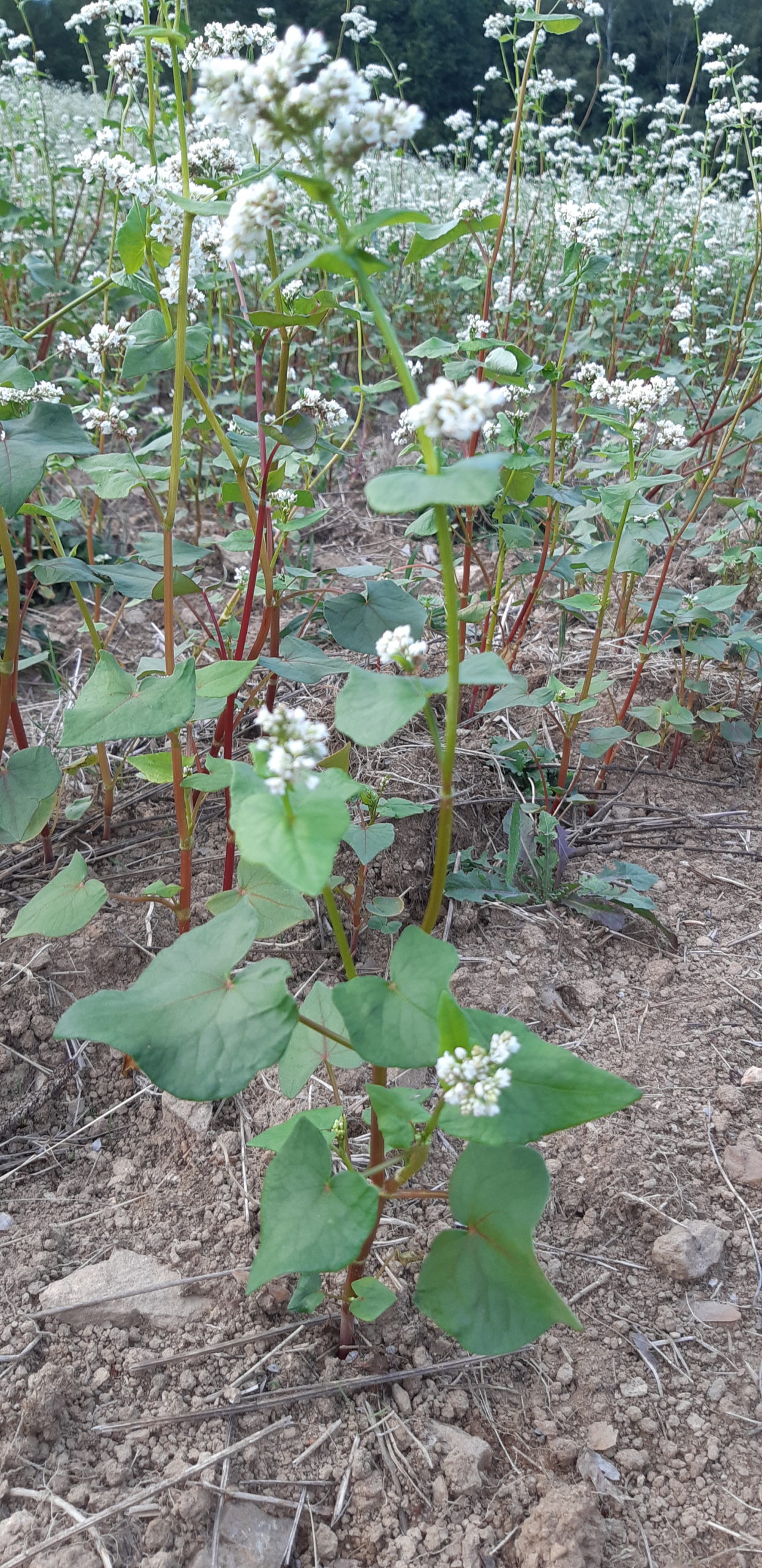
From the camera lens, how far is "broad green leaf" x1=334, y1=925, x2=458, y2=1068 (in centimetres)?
89

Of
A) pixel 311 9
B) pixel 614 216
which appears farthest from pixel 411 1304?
pixel 311 9

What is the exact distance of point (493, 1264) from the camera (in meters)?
0.96

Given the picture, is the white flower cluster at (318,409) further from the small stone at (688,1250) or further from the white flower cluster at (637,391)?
the small stone at (688,1250)

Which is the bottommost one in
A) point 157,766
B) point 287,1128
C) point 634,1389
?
point 634,1389

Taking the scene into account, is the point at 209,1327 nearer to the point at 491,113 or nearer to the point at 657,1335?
the point at 657,1335

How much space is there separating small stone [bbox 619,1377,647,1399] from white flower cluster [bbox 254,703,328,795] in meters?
0.86

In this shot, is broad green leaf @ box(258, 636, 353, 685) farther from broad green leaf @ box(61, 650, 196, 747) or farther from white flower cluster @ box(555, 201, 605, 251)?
white flower cluster @ box(555, 201, 605, 251)

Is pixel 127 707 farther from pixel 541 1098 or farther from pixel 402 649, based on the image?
pixel 541 1098

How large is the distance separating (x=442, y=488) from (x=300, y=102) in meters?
0.35

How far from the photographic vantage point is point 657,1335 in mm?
1210

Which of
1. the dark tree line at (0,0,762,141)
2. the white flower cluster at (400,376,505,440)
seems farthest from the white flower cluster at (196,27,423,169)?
the dark tree line at (0,0,762,141)

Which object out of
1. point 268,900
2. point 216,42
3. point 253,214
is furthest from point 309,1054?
point 216,42

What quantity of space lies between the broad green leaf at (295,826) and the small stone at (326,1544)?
2.45 ft

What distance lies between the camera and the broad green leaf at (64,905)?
4.15 feet
